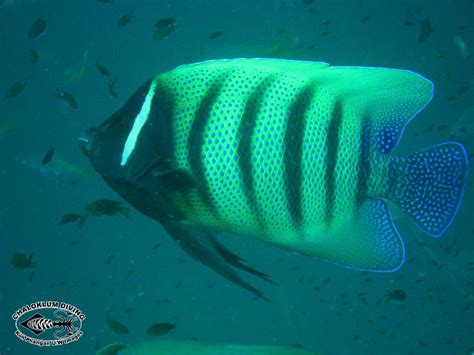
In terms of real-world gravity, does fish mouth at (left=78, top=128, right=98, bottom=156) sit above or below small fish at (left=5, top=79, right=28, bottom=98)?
above

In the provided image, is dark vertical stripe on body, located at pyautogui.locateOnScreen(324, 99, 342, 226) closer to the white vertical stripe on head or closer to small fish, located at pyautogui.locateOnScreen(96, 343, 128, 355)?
the white vertical stripe on head

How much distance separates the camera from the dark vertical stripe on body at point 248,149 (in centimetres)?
148

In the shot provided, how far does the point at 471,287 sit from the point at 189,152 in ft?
56.0

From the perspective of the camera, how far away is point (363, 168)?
1538 mm

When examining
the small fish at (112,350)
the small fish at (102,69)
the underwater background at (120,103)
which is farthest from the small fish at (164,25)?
the underwater background at (120,103)

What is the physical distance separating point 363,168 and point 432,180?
0.97 feet

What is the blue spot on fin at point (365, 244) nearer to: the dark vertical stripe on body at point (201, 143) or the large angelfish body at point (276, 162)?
the large angelfish body at point (276, 162)

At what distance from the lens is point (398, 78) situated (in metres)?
1.60

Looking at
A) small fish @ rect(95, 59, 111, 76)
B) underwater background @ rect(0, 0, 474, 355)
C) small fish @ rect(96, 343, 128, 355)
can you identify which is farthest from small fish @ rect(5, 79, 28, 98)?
underwater background @ rect(0, 0, 474, 355)

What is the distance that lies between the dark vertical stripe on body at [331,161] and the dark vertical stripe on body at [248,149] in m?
0.26

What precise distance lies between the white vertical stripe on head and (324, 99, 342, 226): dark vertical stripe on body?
2.31 feet

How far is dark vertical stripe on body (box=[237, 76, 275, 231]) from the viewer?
148 cm

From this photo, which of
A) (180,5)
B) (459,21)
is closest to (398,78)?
(180,5)

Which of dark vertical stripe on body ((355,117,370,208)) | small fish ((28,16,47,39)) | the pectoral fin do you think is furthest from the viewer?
small fish ((28,16,47,39))
